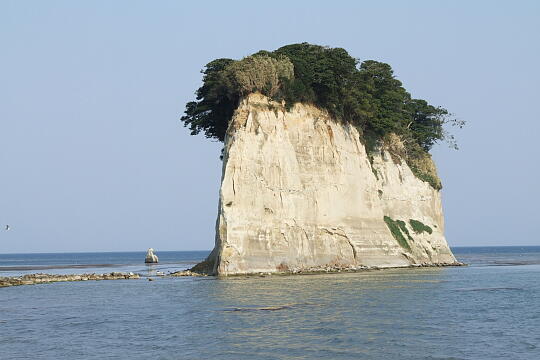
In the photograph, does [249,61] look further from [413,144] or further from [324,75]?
[413,144]

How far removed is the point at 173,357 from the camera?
71.1 ft

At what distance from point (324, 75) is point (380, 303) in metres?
24.5

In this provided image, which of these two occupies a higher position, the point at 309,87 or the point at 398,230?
the point at 309,87

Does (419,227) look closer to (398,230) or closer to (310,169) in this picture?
(398,230)

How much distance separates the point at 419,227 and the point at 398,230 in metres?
3.44

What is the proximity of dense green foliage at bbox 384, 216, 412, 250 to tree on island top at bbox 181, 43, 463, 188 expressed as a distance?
7.20 metres

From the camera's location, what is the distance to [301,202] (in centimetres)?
5122

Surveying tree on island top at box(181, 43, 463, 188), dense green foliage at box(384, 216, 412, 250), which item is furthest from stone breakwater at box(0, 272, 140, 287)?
dense green foliage at box(384, 216, 412, 250)

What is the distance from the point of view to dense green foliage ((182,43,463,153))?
5069 cm

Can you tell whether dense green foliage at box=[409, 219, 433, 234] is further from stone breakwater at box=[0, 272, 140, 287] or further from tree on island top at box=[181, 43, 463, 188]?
stone breakwater at box=[0, 272, 140, 287]

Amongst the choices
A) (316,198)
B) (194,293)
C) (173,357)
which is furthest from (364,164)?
(173,357)

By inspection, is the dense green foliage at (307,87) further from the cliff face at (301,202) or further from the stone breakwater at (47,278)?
the stone breakwater at (47,278)

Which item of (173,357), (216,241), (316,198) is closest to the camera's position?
(173,357)

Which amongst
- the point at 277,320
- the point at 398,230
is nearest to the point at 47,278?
the point at 398,230
